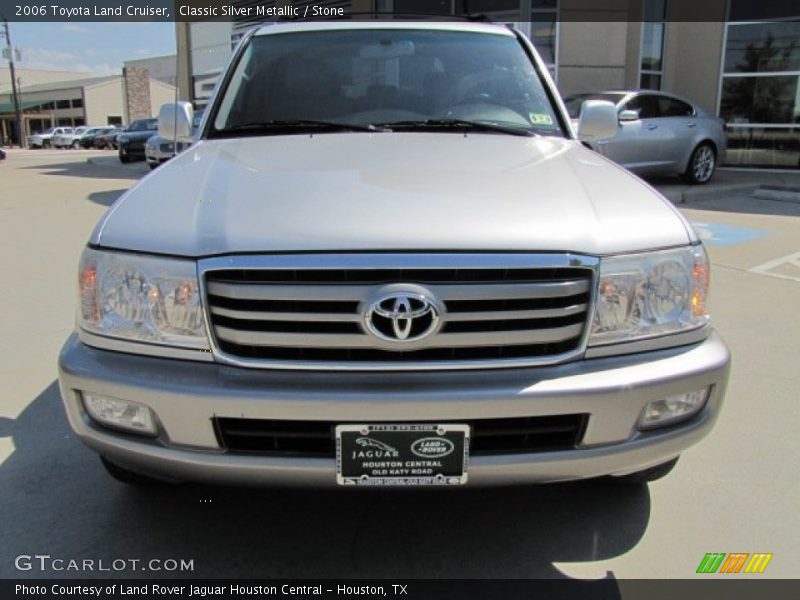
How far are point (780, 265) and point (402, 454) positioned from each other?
225 inches

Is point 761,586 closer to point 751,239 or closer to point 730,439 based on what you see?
point 730,439

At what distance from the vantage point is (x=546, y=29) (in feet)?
44.3

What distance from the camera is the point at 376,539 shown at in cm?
235

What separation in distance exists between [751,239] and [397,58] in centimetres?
572

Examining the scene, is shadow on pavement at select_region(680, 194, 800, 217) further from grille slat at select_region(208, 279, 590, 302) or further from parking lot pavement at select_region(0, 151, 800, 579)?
grille slat at select_region(208, 279, 590, 302)

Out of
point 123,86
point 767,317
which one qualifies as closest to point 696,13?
point 767,317

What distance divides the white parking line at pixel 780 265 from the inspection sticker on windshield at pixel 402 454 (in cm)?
510

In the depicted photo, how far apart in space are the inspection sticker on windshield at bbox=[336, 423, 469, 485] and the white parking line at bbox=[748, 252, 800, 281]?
5.10 metres

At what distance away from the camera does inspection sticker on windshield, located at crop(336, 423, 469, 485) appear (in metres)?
1.81

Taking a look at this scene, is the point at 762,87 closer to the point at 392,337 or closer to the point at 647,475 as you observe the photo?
the point at 647,475

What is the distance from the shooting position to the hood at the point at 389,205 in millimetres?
1873

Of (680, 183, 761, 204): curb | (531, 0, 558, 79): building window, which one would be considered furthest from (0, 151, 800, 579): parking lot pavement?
(531, 0, 558, 79): building window

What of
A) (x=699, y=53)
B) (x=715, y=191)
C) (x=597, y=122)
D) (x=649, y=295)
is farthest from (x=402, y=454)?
(x=699, y=53)

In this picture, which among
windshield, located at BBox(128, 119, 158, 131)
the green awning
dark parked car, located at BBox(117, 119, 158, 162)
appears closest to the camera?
dark parked car, located at BBox(117, 119, 158, 162)
